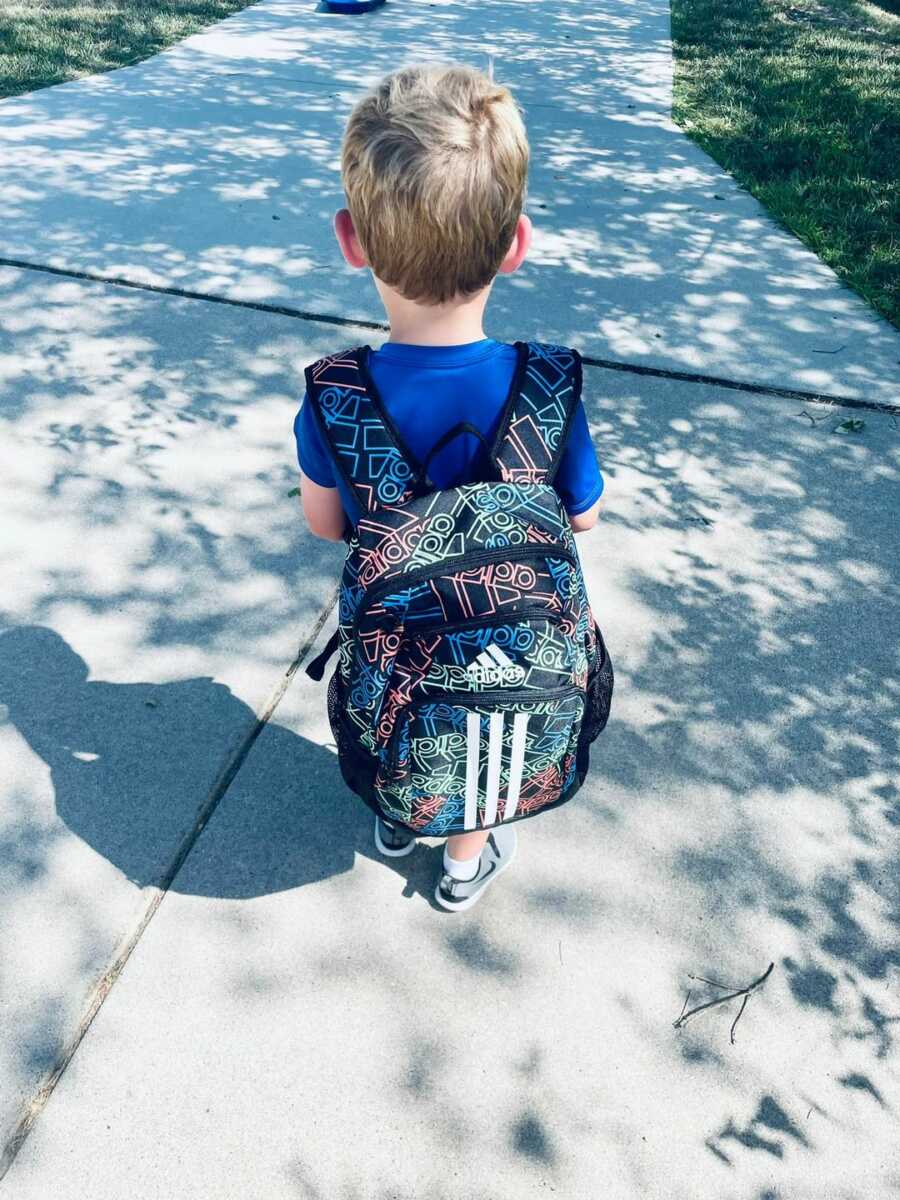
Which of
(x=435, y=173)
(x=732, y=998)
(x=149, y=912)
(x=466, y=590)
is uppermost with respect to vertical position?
(x=435, y=173)

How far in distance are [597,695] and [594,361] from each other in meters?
2.33

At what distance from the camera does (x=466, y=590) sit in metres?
1.53

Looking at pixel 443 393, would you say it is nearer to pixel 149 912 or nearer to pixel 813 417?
pixel 149 912

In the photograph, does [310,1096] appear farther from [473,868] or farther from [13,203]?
[13,203]

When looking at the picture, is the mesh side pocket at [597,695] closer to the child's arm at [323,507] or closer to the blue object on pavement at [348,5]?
the child's arm at [323,507]

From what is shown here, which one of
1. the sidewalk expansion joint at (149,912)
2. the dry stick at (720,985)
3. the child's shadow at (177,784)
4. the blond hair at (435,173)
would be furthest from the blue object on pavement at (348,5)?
the dry stick at (720,985)

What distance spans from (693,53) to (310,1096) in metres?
8.76

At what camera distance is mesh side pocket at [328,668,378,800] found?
6.20ft

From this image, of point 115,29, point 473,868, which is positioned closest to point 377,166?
point 473,868

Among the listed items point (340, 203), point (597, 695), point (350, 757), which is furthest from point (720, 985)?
point (340, 203)

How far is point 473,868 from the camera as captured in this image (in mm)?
2154

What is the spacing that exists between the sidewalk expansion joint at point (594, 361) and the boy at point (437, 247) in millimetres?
2419

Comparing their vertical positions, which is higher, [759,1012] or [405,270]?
[405,270]

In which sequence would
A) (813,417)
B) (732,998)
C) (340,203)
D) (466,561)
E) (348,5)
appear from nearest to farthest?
(466,561) < (732,998) < (813,417) < (340,203) < (348,5)
